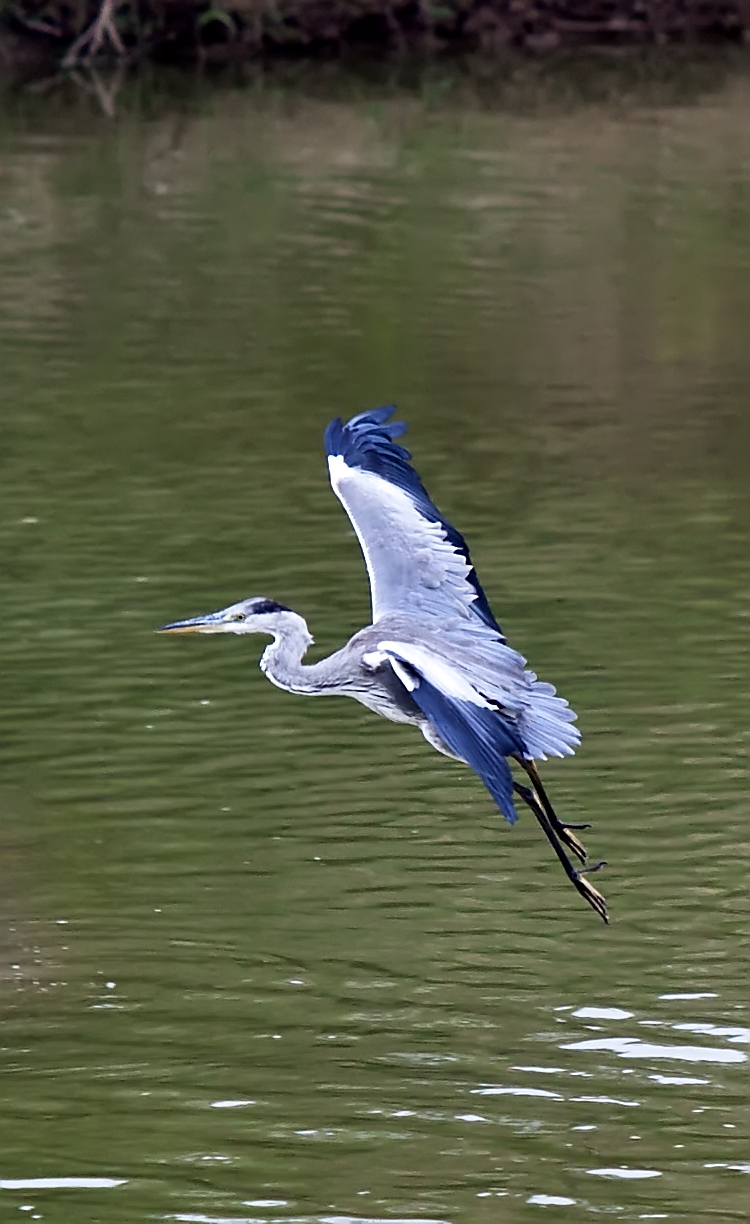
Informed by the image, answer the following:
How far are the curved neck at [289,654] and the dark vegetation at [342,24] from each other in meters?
23.0

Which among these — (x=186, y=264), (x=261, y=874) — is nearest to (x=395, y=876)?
(x=261, y=874)

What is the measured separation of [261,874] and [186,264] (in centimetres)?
1162

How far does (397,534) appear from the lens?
312 inches

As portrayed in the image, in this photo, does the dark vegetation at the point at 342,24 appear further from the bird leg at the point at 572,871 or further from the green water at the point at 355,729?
the bird leg at the point at 572,871

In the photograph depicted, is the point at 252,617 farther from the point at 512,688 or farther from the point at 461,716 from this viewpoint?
the point at 461,716

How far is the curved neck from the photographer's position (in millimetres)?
7812

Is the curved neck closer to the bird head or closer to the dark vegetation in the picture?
the bird head

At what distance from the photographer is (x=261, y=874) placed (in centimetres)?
835

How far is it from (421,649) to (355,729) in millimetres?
3013

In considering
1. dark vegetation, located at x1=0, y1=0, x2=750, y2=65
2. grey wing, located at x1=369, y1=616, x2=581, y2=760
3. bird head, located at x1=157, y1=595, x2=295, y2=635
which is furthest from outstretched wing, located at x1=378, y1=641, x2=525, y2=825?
dark vegetation, located at x1=0, y1=0, x2=750, y2=65

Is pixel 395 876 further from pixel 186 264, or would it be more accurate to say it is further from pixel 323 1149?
pixel 186 264

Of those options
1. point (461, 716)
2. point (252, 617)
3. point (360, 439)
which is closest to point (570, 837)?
point (252, 617)

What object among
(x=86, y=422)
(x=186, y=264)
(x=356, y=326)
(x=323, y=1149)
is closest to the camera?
(x=323, y=1149)

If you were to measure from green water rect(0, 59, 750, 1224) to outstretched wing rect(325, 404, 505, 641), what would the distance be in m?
1.01
